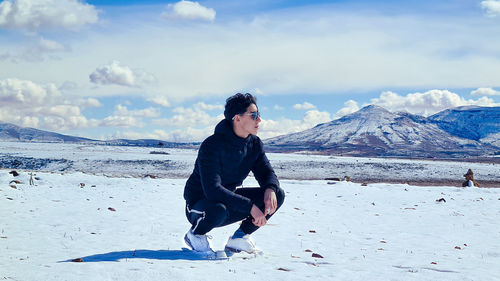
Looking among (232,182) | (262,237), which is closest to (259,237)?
(262,237)

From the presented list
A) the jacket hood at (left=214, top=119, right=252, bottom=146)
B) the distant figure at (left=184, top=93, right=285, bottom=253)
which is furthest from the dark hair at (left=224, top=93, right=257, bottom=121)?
the jacket hood at (left=214, top=119, right=252, bottom=146)

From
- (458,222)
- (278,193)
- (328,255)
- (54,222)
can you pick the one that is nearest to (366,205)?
(458,222)

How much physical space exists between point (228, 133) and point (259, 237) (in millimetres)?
3192

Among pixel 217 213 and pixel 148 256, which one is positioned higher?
pixel 217 213

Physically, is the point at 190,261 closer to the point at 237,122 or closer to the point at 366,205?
the point at 237,122

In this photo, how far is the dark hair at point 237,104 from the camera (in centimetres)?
542

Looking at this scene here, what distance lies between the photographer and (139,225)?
853 cm

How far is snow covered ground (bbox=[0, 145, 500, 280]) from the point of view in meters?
4.88

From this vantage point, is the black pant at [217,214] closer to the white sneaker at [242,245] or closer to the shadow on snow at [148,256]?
the white sneaker at [242,245]

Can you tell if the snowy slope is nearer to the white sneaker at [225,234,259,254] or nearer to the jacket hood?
the white sneaker at [225,234,259,254]

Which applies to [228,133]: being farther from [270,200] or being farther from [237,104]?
[270,200]

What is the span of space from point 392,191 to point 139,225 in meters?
11.7

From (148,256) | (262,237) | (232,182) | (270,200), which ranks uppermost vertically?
(232,182)

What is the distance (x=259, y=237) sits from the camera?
25.9ft
